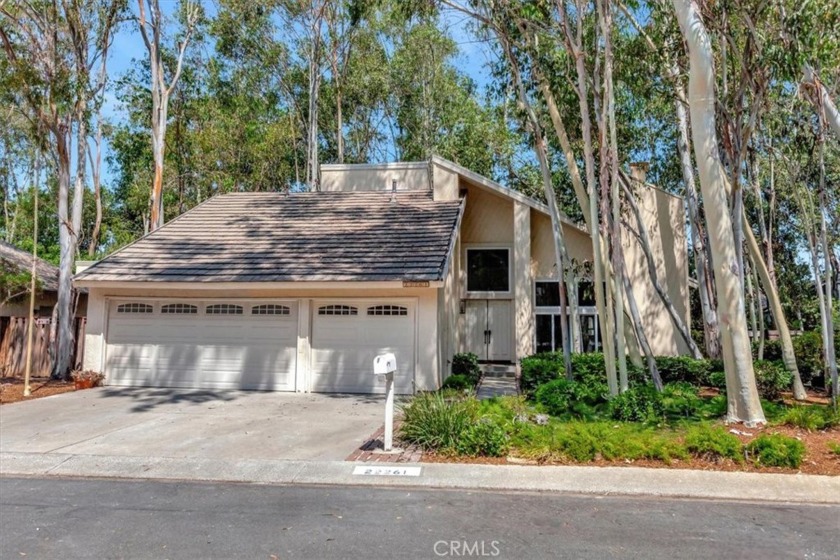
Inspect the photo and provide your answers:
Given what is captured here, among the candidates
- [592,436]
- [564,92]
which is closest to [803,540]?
[592,436]

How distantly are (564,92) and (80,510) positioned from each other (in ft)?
34.2

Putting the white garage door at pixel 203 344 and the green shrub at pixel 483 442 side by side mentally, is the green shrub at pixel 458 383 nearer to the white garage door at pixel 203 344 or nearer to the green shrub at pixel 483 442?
the white garage door at pixel 203 344

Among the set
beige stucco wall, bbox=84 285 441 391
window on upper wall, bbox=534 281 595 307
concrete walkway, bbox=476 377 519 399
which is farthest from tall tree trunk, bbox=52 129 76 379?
window on upper wall, bbox=534 281 595 307

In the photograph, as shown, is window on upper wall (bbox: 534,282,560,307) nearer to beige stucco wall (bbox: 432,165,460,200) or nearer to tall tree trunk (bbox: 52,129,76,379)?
beige stucco wall (bbox: 432,165,460,200)

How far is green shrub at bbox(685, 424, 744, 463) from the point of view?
20.0ft

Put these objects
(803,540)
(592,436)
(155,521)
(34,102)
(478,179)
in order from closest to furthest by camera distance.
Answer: (803,540)
(155,521)
(592,436)
(34,102)
(478,179)

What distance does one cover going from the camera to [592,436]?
6.51 m

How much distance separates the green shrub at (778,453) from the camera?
5906mm

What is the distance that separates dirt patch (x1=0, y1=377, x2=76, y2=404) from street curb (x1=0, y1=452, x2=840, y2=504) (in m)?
5.15

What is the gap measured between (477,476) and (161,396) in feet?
26.3

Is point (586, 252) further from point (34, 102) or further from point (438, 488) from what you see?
point (34, 102)

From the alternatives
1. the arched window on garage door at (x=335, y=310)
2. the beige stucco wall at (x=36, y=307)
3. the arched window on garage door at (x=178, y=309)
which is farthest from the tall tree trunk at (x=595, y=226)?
the beige stucco wall at (x=36, y=307)

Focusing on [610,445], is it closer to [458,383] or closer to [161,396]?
[458,383]

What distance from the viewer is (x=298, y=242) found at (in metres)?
13.1
